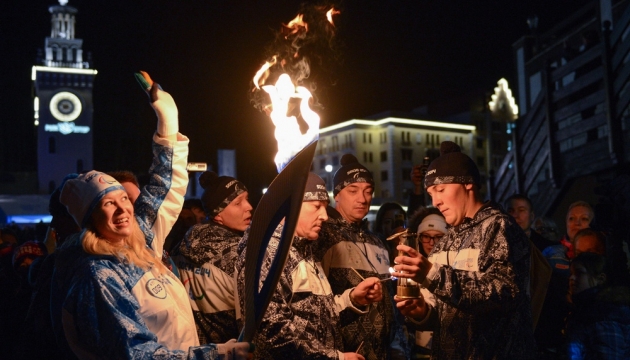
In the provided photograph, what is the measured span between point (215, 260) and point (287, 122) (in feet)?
4.16

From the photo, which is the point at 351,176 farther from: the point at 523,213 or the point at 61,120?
the point at 61,120

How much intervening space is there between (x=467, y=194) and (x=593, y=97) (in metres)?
7.64

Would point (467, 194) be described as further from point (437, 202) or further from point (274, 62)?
point (274, 62)

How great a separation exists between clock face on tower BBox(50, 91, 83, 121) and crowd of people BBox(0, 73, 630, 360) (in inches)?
2952

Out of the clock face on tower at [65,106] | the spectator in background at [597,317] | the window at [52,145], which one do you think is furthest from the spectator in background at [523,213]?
the window at [52,145]

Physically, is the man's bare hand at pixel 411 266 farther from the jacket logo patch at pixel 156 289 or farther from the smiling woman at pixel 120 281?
the jacket logo patch at pixel 156 289

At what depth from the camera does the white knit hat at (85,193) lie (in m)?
3.03

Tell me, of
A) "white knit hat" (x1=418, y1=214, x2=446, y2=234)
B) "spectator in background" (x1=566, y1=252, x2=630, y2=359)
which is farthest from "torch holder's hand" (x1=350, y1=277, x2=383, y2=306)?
"white knit hat" (x1=418, y1=214, x2=446, y2=234)

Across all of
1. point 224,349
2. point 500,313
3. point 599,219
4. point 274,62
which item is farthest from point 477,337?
point 274,62

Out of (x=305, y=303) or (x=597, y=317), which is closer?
(x=305, y=303)

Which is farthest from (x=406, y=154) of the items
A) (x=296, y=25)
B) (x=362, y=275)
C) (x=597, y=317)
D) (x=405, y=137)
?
(x=362, y=275)

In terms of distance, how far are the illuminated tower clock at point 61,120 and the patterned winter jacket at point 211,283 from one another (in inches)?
2891

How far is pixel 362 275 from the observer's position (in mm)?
4867

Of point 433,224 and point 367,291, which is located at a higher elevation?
point 433,224
